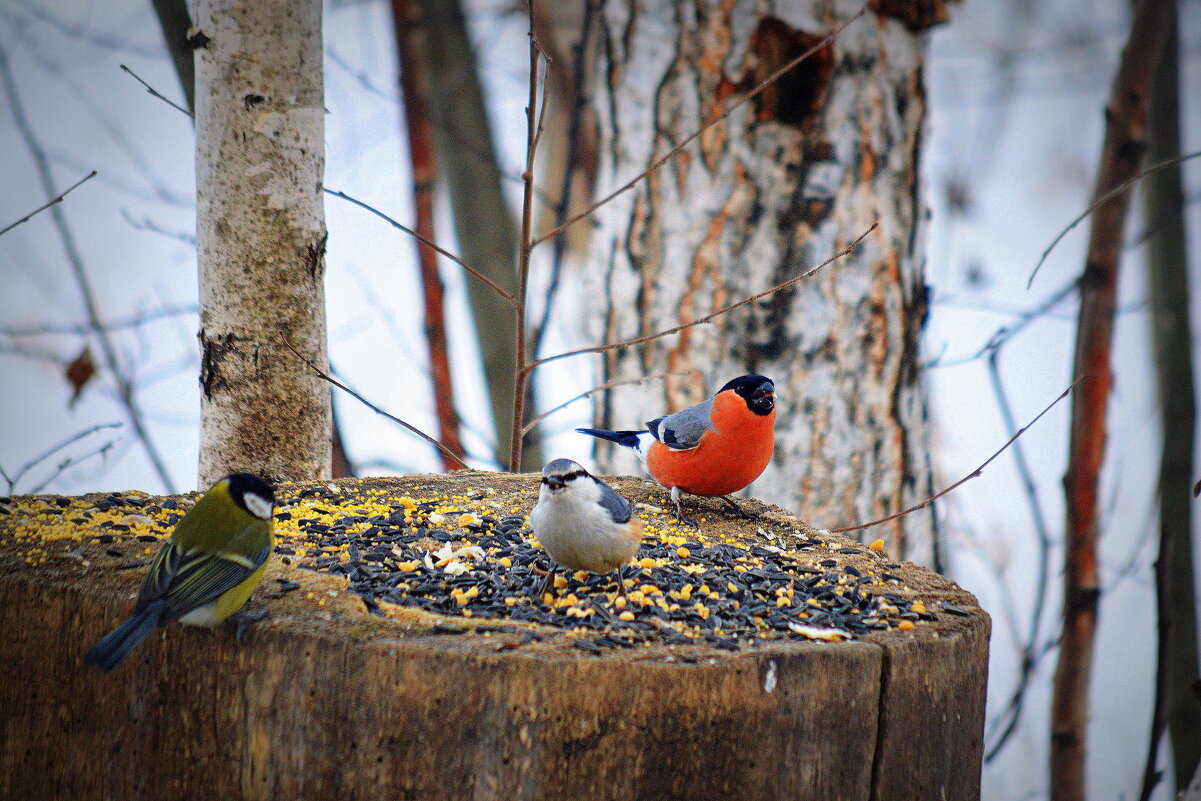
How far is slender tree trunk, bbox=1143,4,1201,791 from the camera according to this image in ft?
14.0

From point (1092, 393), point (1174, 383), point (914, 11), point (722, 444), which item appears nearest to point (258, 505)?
point (722, 444)

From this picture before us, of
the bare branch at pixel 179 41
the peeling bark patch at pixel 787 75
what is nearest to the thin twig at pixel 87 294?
the bare branch at pixel 179 41

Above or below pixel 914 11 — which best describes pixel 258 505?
below

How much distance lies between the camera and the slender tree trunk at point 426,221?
5254mm

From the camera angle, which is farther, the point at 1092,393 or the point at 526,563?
the point at 1092,393

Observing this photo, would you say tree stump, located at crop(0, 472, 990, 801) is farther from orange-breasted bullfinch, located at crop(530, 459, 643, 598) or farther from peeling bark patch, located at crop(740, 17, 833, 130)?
peeling bark patch, located at crop(740, 17, 833, 130)

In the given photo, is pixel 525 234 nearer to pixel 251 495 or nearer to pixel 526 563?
pixel 526 563

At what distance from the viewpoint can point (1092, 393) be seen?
403 cm

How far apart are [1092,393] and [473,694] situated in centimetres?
317

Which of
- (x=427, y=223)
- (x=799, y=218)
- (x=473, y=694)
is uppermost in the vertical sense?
(x=427, y=223)

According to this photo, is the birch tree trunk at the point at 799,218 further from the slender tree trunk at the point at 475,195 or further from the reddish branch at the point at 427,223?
the reddish branch at the point at 427,223

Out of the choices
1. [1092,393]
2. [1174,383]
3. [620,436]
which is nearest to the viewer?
[1092,393]

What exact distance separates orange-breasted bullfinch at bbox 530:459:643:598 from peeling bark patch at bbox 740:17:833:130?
2067mm

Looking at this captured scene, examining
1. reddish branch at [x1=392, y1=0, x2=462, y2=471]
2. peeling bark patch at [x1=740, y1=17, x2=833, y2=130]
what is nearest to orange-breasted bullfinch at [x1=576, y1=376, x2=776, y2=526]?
peeling bark patch at [x1=740, y1=17, x2=833, y2=130]
